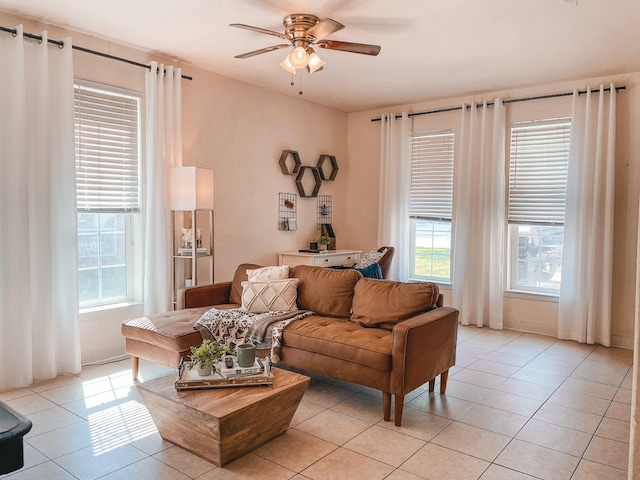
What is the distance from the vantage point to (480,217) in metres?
5.59

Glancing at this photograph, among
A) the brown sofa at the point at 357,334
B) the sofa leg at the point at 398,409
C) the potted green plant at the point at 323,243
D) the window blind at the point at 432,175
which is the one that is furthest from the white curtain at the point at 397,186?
the sofa leg at the point at 398,409

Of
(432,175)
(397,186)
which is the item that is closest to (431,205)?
(432,175)

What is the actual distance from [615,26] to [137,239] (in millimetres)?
4247

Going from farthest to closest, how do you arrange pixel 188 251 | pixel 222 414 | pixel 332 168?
pixel 332 168, pixel 188 251, pixel 222 414

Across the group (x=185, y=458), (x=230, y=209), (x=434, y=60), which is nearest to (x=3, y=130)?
(x=230, y=209)

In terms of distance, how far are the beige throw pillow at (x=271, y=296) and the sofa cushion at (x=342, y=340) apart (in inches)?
10.7

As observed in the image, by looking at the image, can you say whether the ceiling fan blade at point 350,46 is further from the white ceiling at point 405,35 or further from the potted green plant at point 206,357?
→ the potted green plant at point 206,357

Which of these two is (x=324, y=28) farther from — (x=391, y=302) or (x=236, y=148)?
(x=236, y=148)

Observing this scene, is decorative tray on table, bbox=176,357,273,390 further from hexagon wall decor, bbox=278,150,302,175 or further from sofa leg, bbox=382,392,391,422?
hexagon wall decor, bbox=278,150,302,175

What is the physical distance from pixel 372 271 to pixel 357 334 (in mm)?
1784

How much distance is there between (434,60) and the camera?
175 inches

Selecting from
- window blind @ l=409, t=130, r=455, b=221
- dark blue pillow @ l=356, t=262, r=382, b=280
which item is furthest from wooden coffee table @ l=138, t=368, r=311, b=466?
window blind @ l=409, t=130, r=455, b=221

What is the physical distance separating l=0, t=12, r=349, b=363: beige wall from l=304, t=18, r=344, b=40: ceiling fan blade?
1852mm

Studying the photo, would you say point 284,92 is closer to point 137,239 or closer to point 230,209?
point 230,209
